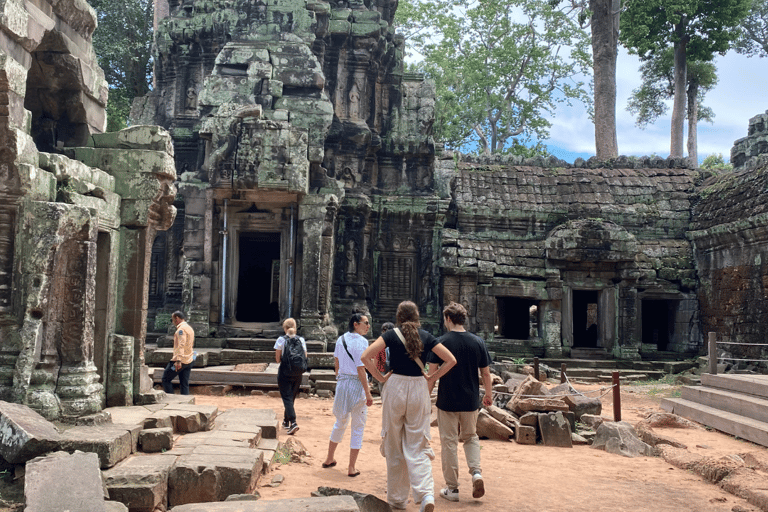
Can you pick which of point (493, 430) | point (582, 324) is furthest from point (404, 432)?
point (582, 324)

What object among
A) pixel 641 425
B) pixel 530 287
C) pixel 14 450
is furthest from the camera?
pixel 530 287

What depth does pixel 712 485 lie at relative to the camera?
21.0 ft

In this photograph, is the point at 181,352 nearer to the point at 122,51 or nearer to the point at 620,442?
the point at 620,442

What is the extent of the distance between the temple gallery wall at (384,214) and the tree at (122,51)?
642 centimetres

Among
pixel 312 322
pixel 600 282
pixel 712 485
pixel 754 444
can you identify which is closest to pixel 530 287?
pixel 600 282

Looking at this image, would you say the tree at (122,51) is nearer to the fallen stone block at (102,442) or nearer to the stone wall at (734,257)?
the stone wall at (734,257)

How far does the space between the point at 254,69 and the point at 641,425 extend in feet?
33.0

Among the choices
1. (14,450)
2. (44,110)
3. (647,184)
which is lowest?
(14,450)

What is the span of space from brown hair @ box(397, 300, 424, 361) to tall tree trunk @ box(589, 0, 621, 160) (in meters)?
20.2

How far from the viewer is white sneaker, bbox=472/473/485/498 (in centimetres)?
539

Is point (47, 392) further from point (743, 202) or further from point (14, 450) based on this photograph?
point (743, 202)

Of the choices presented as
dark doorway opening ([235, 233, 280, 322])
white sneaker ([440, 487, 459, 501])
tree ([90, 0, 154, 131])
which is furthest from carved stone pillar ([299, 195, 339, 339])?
tree ([90, 0, 154, 131])

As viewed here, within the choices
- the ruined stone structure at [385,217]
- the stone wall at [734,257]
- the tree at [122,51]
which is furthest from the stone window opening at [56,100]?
the tree at [122,51]

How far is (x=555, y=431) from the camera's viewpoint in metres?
8.12
